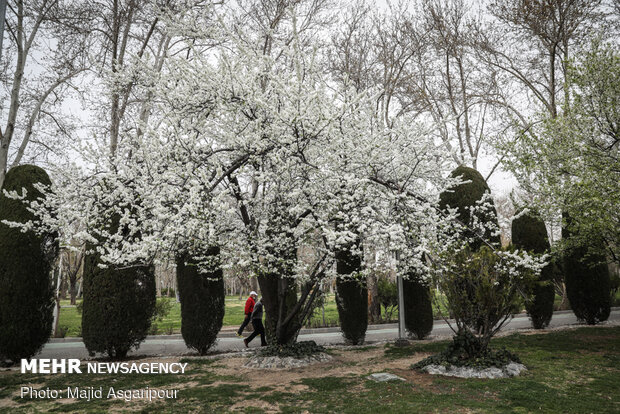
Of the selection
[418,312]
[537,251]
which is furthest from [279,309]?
[537,251]

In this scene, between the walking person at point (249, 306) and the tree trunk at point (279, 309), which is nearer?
the tree trunk at point (279, 309)

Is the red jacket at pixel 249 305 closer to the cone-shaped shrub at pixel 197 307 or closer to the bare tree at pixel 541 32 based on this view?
the cone-shaped shrub at pixel 197 307

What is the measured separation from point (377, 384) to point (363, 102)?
4.63 meters

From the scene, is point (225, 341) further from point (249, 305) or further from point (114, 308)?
point (114, 308)

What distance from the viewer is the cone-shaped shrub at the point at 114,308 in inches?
330

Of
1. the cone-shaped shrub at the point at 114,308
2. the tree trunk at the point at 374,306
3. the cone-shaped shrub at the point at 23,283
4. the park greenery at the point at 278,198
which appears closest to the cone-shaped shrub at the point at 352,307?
the park greenery at the point at 278,198

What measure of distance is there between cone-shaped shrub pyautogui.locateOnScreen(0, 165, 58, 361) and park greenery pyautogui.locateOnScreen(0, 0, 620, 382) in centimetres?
3

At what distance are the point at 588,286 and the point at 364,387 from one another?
8.65 m

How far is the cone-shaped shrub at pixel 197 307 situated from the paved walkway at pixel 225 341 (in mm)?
566

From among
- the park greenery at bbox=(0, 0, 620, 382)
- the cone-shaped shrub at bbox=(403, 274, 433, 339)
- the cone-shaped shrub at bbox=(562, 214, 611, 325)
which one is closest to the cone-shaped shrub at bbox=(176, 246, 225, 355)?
the park greenery at bbox=(0, 0, 620, 382)

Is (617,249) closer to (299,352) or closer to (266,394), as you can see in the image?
(299,352)

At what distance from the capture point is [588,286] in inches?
421

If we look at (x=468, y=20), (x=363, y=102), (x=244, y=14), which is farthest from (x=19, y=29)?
(x=468, y=20)

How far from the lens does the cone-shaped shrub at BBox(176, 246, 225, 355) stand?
29.6ft
